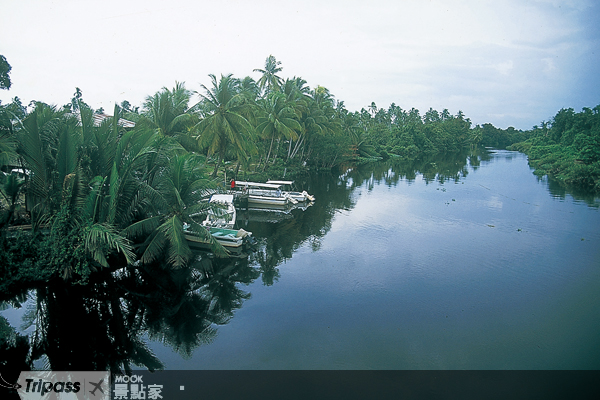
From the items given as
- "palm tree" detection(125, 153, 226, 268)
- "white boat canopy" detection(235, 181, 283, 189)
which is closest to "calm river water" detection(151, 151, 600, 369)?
"palm tree" detection(125, 153, 226, 268)

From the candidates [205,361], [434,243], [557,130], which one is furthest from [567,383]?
[557,130]

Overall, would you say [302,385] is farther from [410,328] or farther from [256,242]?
[256,242]

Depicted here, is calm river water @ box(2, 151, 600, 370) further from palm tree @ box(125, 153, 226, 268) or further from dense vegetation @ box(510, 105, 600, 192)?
dense vegetation @ box(510, 105, 600, 192)

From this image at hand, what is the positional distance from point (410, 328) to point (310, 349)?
9.38 ft

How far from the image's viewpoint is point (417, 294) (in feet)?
39.5

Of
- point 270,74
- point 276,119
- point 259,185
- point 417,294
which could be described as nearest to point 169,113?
point 259,185

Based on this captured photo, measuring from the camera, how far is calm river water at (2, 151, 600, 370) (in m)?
8.70

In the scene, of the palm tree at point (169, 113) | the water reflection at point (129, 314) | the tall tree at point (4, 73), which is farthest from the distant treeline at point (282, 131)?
the tall tree at point (4, 73)

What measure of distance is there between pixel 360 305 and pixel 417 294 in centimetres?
212

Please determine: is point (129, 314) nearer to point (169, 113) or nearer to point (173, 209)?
point (173, 209)

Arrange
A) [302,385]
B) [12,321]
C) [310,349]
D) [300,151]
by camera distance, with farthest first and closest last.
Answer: [300,151] → [12,321] → [310,349] → [302,385]

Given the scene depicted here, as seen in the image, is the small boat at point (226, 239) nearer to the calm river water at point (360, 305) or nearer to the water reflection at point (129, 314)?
the calm river water at point (360, 305)

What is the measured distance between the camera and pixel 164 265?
1386 cm

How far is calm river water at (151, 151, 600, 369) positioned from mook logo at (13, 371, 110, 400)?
1388 millimetres
